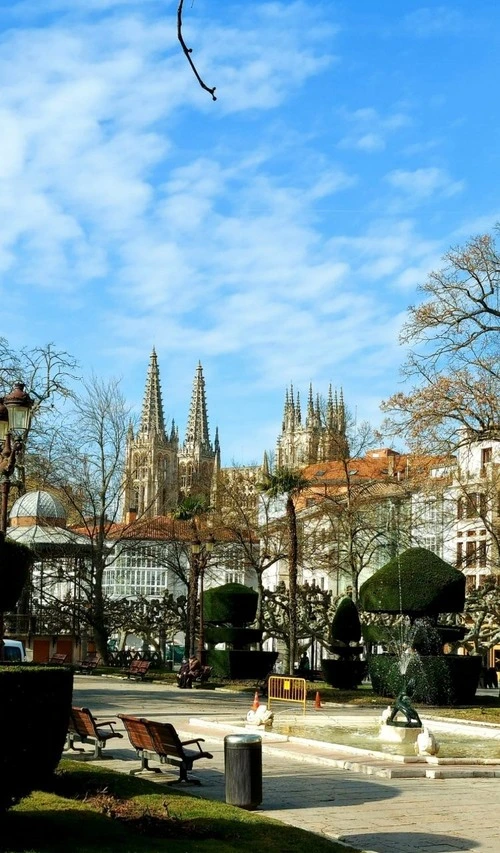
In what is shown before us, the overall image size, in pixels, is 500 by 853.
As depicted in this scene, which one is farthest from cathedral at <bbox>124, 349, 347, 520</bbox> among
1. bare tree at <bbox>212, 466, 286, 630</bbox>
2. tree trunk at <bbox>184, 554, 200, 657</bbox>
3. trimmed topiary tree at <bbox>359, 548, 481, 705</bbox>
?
trimmed topiary tree at <bbox>359, 548, 481, 705</bbox>

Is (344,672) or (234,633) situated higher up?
(234,633)

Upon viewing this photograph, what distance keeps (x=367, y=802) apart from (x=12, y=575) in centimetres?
456

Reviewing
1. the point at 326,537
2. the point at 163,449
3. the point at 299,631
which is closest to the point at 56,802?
the point at 299,631

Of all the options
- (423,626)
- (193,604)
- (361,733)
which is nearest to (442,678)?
(423,626)

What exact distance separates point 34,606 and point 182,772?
3508 cm

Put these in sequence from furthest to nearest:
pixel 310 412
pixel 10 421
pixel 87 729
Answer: pixel 310 412 → pixel 87 729 → pixel 10 421

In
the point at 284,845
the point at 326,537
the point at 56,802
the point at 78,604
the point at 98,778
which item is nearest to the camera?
the point at 284,845

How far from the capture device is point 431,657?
2684 cm

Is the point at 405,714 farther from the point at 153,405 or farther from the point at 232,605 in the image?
the point at 153,405

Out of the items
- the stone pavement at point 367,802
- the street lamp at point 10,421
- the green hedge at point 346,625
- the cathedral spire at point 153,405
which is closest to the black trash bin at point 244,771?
the stone pavement at point 367,802

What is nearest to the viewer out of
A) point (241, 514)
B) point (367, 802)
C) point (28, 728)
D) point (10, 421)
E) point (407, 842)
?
point (28, 728)

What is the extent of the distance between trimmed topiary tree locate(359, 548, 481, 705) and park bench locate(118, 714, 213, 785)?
44.1 feet

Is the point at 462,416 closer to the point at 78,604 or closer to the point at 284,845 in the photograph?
the point at 284,845

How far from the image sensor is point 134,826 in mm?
9695
